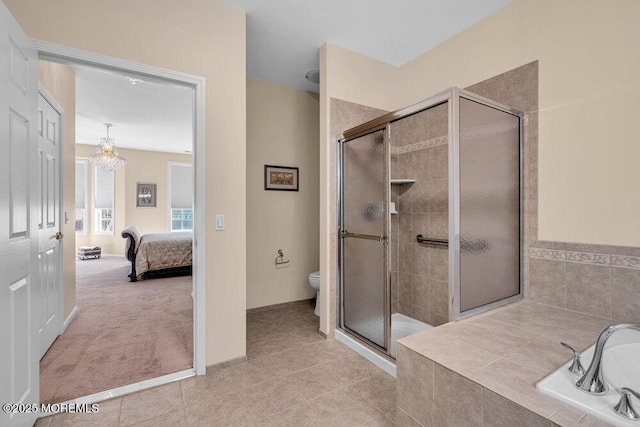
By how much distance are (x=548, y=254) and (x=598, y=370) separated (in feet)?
3.71

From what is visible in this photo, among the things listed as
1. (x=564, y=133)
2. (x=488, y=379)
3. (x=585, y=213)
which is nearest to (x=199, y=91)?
(x=488, y=379)

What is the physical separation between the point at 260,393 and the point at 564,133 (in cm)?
265

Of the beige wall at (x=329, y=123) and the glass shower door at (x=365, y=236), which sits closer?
the glass shower door at (x=365, y=236)

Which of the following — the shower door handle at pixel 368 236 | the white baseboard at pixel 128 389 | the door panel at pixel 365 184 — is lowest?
the white baseboard at pixel 128 389

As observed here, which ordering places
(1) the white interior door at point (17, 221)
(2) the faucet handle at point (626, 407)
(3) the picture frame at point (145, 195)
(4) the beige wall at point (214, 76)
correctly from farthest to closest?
(3) the picture frame at point (145, 195)
(4) the beige wall at point (214, 76)
(1) the white interior door at point (17, 221)
(2) the faucet handle at point (626, 407)

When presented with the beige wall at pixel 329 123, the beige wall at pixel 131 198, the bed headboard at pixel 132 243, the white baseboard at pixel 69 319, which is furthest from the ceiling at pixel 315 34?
the beige wall at pixel 131 198

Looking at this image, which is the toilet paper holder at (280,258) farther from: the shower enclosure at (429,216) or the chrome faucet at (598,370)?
the chrome faucet at (598,370)

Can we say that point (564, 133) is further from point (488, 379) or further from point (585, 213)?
point (488, 379)

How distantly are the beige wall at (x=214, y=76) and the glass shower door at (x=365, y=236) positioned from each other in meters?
0.93

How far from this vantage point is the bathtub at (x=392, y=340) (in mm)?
2064

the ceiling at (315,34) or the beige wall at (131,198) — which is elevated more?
the ceiling at (315,34)

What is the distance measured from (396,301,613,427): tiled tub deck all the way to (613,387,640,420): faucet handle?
0.26 feet

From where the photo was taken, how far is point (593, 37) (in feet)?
5.78

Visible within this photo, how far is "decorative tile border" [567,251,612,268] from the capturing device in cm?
172
